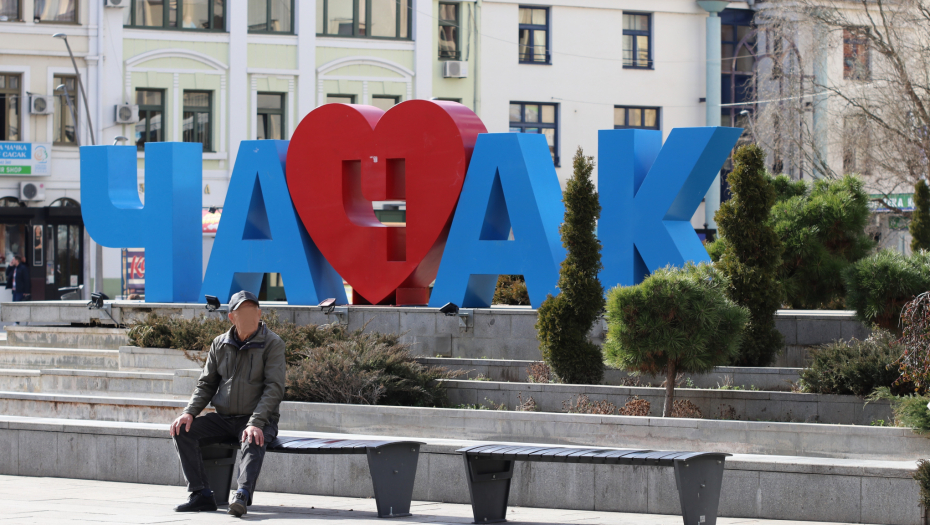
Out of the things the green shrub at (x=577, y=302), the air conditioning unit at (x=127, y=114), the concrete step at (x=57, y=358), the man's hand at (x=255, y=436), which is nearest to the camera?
the man's hand at (x=255, y=436)

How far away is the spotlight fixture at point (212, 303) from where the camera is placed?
18984 mm

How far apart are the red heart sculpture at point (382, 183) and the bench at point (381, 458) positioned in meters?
9.08

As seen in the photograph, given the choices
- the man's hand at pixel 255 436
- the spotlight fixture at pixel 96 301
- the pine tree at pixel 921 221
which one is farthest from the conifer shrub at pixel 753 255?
the spotlight fixture at pixel 96 301

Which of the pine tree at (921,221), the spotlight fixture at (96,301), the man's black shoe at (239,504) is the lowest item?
the man's black shoe at (239,504)

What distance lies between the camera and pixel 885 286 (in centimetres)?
1314

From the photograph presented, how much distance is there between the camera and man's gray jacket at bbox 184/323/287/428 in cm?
869

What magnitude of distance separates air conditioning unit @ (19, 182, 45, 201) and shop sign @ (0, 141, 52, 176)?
345 mm

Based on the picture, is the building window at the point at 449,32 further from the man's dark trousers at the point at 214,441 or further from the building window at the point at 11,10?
the man's dark trousers at the point at 214,441

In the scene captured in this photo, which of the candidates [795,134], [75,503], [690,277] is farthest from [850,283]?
[795,134]

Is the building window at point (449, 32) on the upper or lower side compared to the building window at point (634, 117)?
upper

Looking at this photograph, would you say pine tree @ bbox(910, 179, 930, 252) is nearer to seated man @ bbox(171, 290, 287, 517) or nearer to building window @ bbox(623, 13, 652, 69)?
seated man @ bbox(171, 290, 287, 517)

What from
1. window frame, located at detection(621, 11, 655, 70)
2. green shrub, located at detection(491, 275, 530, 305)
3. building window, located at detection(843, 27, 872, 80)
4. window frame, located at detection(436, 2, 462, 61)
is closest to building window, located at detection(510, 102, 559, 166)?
window frame, located at detection(436, 2, 462, 61)

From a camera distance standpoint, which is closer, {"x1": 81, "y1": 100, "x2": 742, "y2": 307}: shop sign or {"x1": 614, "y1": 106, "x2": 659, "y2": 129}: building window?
{"x1": 81, "y1": 100, "x2": 742, "y2": 307}: shop sign

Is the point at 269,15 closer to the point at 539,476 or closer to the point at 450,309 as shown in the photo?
the point at 450,309
